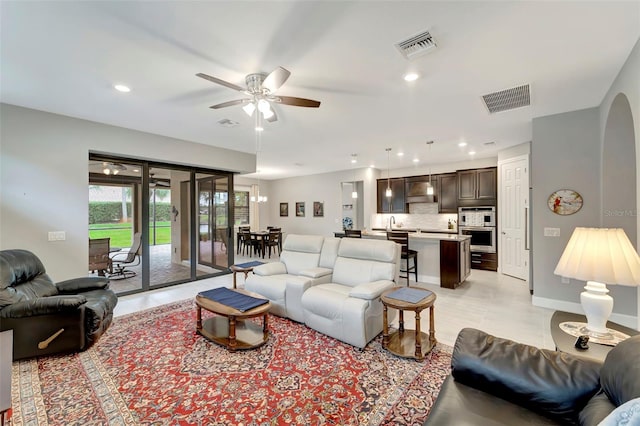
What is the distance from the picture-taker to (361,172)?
8.27m

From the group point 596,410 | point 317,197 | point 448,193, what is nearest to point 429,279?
point 448,193

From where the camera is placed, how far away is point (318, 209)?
9312 millimetres

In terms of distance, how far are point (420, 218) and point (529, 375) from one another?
6.90 metres

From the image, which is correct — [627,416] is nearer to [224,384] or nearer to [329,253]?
[224,384]

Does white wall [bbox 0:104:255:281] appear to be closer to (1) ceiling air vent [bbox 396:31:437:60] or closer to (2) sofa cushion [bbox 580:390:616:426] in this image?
(1) ceiling air vent [bbox 396:31:437:60]

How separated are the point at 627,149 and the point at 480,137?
6.30 ft

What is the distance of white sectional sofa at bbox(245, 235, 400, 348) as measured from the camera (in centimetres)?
269

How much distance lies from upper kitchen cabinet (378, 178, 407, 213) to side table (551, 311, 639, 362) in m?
5.94

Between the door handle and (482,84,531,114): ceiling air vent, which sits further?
the door handle

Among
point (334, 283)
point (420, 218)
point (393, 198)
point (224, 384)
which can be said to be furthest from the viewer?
point (393, 198)

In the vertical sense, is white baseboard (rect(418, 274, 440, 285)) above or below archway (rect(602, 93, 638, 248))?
below

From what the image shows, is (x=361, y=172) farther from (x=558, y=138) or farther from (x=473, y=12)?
(x=473, y=12)

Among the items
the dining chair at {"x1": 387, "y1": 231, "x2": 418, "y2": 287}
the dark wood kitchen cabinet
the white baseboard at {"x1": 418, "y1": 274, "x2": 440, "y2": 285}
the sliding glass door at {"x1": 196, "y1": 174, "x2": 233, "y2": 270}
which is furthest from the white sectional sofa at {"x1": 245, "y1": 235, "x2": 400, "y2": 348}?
the sliding glass door at {"x1": 196, "y1": 174, "x2": 233, "y2": 270}

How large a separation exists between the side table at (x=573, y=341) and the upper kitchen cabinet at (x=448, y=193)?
526cm
